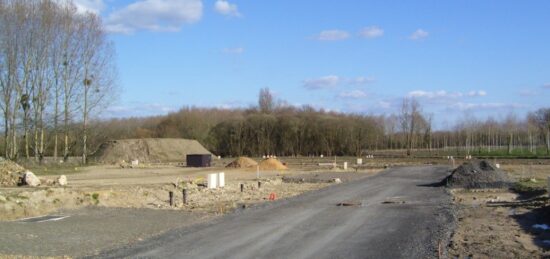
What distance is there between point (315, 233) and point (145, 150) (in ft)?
250

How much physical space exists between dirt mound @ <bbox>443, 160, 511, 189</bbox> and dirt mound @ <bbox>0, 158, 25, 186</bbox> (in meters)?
23.2

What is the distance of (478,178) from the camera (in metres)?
30.4

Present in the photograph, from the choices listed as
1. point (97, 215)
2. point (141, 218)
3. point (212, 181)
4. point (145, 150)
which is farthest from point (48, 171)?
point (145, 150)

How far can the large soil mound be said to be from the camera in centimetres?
8262

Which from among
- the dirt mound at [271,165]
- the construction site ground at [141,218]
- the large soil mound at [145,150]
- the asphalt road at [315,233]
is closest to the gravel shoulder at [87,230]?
the construction site ground at [141,218]

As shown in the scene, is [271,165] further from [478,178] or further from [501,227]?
[501,227]

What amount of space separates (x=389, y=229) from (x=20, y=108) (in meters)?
44.7

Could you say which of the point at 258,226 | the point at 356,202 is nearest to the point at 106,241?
the point at 258,226

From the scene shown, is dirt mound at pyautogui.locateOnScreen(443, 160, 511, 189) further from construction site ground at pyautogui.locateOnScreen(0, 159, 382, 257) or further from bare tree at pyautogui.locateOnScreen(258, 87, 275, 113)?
bare tree at pyautogui.locateOnScreen(258, 87, 275, 113)

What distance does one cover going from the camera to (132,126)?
132m

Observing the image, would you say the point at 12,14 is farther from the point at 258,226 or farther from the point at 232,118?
the point at 232,118

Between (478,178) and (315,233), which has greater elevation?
(478,178)

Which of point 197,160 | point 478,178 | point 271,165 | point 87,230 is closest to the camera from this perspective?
point 87,230

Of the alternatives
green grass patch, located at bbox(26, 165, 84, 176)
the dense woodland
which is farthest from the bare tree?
green grass patch, located at bbox(26, 165, 84, 176)
